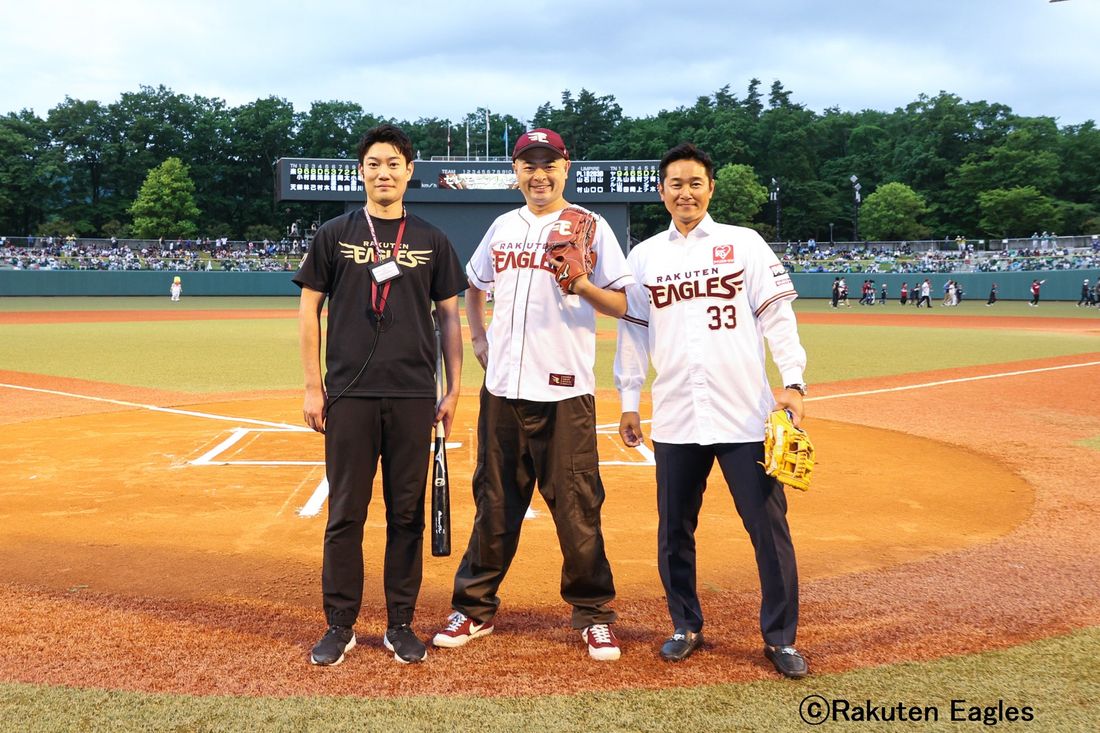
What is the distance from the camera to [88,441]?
30.5ft

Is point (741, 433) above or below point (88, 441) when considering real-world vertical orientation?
above

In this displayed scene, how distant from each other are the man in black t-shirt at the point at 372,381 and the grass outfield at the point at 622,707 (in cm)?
52

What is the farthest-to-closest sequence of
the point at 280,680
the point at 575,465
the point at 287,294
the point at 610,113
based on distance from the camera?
the point at 610,113 → the point at 287,294 → the point at 575,465 → the point at 280,680

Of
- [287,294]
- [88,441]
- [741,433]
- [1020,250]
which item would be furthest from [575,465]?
[1020,250]

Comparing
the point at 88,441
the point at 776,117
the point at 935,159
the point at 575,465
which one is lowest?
Result: the point at 88,441

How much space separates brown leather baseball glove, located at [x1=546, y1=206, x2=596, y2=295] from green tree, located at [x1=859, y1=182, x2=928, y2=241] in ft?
281

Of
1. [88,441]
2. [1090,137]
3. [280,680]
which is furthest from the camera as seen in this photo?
[1090,137]

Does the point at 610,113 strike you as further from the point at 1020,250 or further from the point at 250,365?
the point at 250,365

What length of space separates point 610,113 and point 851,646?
356 feet

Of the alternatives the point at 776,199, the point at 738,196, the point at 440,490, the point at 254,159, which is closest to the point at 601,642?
the point at 440,490

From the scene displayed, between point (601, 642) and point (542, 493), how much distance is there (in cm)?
73

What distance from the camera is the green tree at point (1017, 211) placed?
252ft

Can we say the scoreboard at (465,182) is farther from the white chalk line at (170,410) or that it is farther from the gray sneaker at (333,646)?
the gray sneaker at (333,646)

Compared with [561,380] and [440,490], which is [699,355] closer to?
[561,380]
